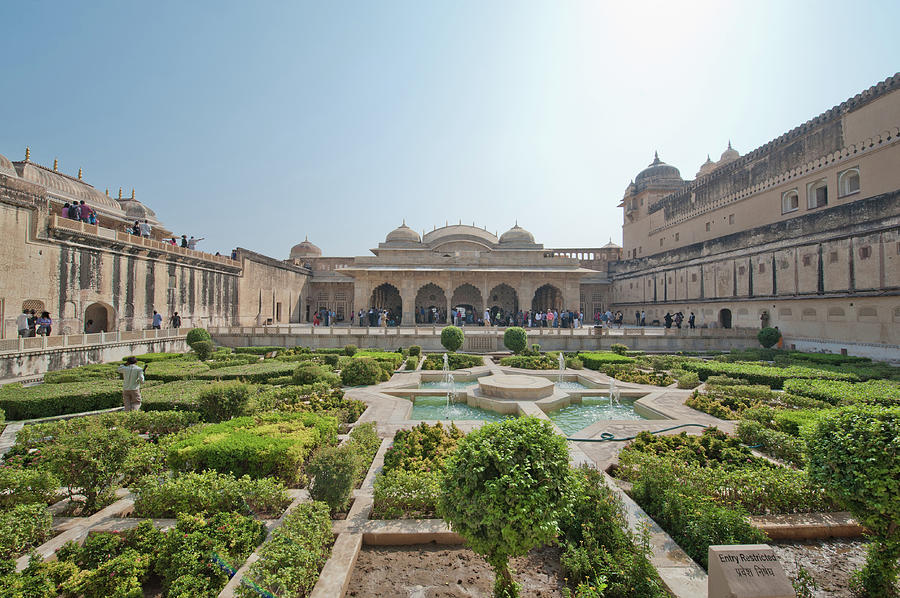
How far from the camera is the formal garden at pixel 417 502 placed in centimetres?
271

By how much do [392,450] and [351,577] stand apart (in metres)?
1.99

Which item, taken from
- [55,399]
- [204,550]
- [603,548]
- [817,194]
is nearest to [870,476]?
[603,548]

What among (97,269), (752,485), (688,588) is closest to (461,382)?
(752,485)

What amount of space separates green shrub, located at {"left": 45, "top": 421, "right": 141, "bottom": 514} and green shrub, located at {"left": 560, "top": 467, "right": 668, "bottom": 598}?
4411 mm

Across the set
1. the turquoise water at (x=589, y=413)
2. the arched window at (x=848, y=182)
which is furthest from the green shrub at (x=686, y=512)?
the arched window at (x=848, y=182)

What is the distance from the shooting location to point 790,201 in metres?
20.8

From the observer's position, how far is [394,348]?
17.3m

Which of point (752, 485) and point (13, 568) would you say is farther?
point (752, 485)

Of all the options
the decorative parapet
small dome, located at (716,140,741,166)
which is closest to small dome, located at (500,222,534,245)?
the decorative parapet

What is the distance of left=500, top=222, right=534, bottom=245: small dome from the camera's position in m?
32.8

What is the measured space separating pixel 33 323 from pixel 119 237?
167 inches

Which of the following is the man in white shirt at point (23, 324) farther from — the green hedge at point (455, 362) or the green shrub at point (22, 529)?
the green shrub at point (22, 529)

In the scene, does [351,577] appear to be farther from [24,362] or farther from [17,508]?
[24,362]

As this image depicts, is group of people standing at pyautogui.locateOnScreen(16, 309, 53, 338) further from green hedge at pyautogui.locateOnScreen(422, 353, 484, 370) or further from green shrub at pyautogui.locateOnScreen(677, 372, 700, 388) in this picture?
green shrub at pyautogui.locateOnScreen(677, 372, 700, 388)
